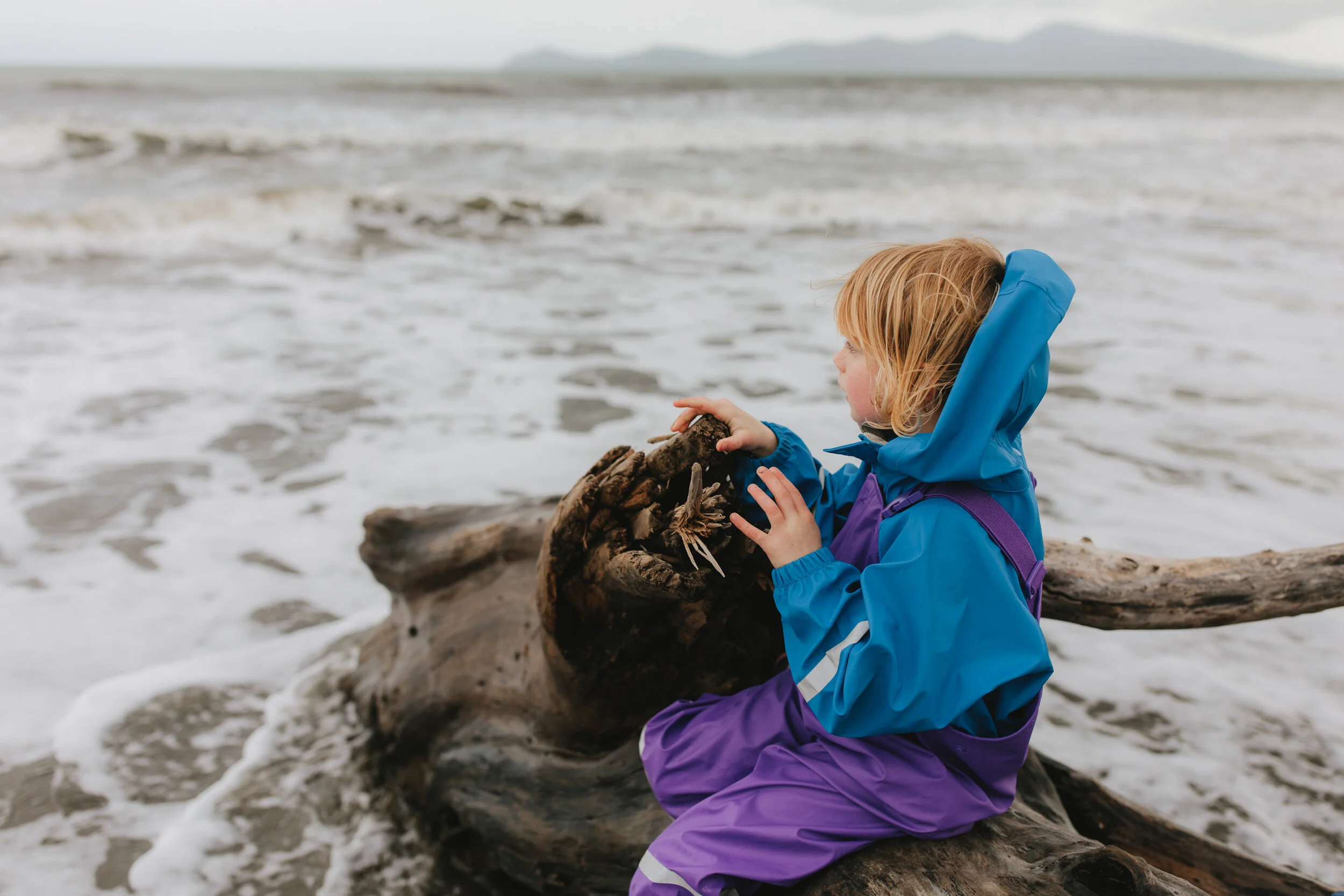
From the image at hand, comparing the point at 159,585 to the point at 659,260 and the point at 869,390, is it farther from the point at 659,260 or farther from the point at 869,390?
the point at 659,260

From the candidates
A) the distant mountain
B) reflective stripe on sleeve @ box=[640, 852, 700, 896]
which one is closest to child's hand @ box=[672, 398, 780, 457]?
reflective stripe on sleeve @ box=[640, 852, 700, 896]

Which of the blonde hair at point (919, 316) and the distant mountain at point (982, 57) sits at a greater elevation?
the distant mountain at point (982, 57)

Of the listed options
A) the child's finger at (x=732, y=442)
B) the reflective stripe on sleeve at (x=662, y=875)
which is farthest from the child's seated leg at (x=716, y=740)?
the child's finger at (x=732, y=442)

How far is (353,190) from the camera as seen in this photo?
42.5ft

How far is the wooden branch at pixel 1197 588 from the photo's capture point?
8.06 feet

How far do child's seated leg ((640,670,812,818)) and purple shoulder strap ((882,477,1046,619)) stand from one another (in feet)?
1.94

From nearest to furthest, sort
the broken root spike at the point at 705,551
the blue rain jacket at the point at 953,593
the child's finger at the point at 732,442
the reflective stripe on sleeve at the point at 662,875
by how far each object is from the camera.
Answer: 1. the blue rain jacket at the point at 953,593
2. the reflective stripe on sleeve at the point at 662,875
3. the broken root spike at the point at 705,551
4. the child's finger at the point at 732,442

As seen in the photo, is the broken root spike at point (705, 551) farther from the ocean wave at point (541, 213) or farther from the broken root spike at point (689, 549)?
the ocean wave at point (541, 213)

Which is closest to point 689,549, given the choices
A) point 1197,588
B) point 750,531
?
point 750,531

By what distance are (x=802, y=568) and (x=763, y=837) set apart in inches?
21.3

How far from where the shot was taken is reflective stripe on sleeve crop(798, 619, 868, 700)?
5.41ft

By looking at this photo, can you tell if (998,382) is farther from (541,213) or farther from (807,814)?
(541,213)

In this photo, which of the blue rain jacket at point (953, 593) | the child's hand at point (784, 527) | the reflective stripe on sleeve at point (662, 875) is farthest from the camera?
the child's hand at point (784, 527)

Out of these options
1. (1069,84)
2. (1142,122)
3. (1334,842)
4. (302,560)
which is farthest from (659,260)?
(1069,84)
